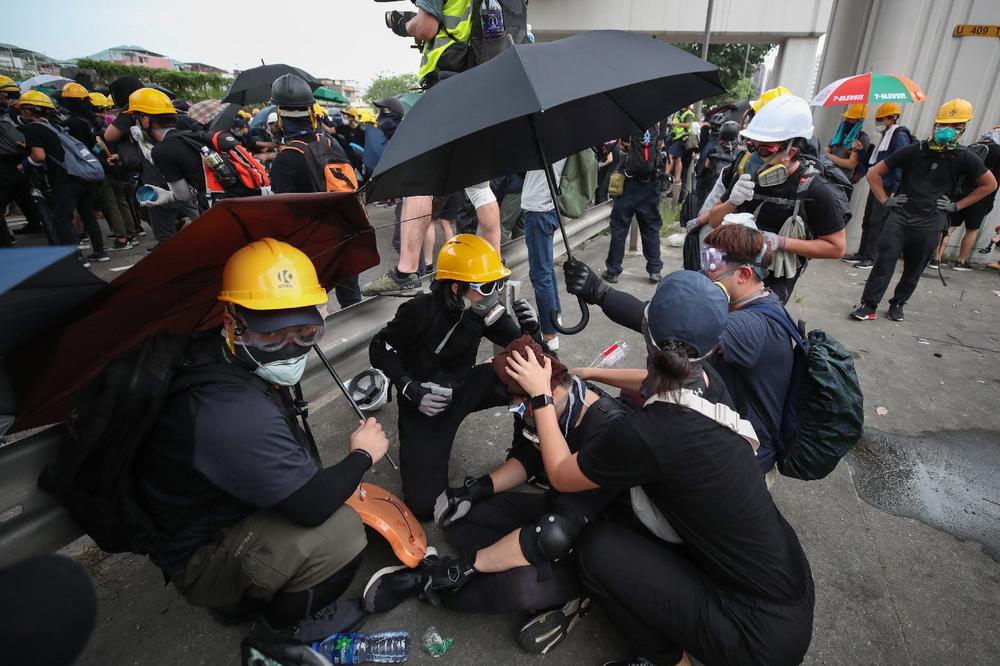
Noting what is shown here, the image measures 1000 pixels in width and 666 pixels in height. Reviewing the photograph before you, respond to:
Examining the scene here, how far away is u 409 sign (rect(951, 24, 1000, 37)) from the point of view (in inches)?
255

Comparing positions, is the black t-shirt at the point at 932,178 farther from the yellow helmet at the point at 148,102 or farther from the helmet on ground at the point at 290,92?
the yellow helmet at the point at 148,102

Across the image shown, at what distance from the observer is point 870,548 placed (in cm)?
242

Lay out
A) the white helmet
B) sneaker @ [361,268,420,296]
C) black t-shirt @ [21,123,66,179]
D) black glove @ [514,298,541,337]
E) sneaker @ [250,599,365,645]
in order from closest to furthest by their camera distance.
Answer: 1. sneaker @ [250,599,365,645]
2. black glove @ [514,298,541,337]
3. the white helmet
4. sneaker @ [361,268,420,296]
5. black t-shirt @ [21,123,66,179]

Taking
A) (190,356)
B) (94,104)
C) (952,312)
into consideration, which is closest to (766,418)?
(190,356)

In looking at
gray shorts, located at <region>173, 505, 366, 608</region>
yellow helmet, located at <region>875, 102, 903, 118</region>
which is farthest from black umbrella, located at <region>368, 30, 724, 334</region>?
yellow helmet, located at <region>875, 102, 903, 118</region>

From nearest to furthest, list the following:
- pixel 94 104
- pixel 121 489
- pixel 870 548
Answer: pixel 121 489 → pixel 870 548 → pixel 94 104

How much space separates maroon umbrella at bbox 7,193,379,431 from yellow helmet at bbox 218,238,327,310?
0.30 ft

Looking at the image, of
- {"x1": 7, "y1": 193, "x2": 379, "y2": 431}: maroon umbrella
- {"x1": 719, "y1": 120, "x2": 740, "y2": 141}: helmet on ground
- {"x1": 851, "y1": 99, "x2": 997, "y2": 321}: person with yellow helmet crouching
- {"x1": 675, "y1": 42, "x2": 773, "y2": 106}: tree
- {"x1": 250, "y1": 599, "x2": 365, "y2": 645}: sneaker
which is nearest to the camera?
{"x1": 7, "y1": 193, "x2": 379, "y2": 431}: maroon umbrella

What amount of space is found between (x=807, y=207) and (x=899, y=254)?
288 centimetres

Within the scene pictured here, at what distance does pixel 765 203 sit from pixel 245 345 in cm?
335

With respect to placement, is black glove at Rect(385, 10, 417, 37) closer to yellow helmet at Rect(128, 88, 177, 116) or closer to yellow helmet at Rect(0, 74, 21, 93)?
yellow helmet at Rect(128, 88, 177, 116)

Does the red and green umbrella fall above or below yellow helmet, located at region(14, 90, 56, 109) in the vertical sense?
below

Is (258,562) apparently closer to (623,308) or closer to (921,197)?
(623,308)

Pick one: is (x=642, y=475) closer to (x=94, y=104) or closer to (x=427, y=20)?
(x=427, y=20)
